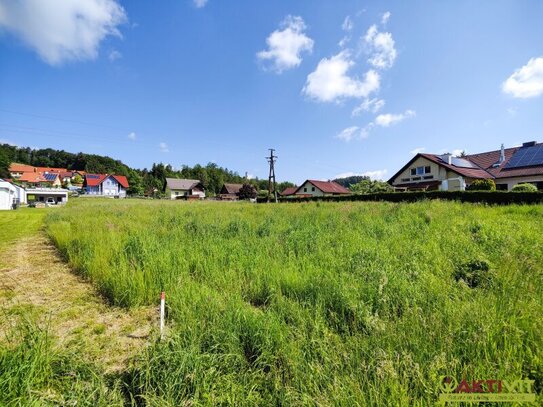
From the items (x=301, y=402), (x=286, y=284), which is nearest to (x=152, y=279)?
(x=286, y=284)

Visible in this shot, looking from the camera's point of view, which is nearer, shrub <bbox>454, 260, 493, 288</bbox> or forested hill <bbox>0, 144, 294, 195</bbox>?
shrub <bbox>454, 260, 493, 288</bbox>

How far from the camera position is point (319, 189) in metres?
57.4

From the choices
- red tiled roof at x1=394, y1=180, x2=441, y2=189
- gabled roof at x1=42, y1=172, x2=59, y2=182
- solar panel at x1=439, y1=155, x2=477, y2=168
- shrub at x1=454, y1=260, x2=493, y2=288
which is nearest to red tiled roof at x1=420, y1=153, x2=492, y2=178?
solar panel at x1=439, y1=155, x2=477, y2=168

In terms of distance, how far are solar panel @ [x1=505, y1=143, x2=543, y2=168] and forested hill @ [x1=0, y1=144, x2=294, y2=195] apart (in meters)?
80.0

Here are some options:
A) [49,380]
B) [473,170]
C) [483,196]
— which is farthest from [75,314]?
[473,170]

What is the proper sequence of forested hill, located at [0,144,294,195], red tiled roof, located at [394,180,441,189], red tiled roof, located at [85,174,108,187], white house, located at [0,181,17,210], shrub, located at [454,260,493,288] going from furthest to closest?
forested hill, located at [0,144,294,195]
red tiled roof, located at [85,174,108,187]
red tiled roof, located at [394,180,441,189]
white house, located at [0,181,17,210]
shrub, located at [454,260,493,288]

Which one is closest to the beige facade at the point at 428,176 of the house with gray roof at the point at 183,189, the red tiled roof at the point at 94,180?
the house with gray roof at the point at 183,189

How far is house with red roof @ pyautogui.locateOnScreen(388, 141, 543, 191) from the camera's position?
2638 cm

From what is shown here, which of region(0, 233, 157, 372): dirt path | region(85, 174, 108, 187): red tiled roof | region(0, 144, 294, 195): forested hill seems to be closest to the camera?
region(0, 233, 157, 372): dirt path

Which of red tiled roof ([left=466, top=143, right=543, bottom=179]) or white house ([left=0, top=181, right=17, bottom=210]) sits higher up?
red tiled roof ([left=466, top=143, right=543, bottom=179])

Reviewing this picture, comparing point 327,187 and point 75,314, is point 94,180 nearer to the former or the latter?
point 327,187

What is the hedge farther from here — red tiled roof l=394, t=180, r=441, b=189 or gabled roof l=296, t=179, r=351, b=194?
gabled roof l=296, t=179, r=351, b=194

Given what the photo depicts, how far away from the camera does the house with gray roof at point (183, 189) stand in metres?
79.5

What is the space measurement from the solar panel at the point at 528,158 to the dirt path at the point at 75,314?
127 feet
